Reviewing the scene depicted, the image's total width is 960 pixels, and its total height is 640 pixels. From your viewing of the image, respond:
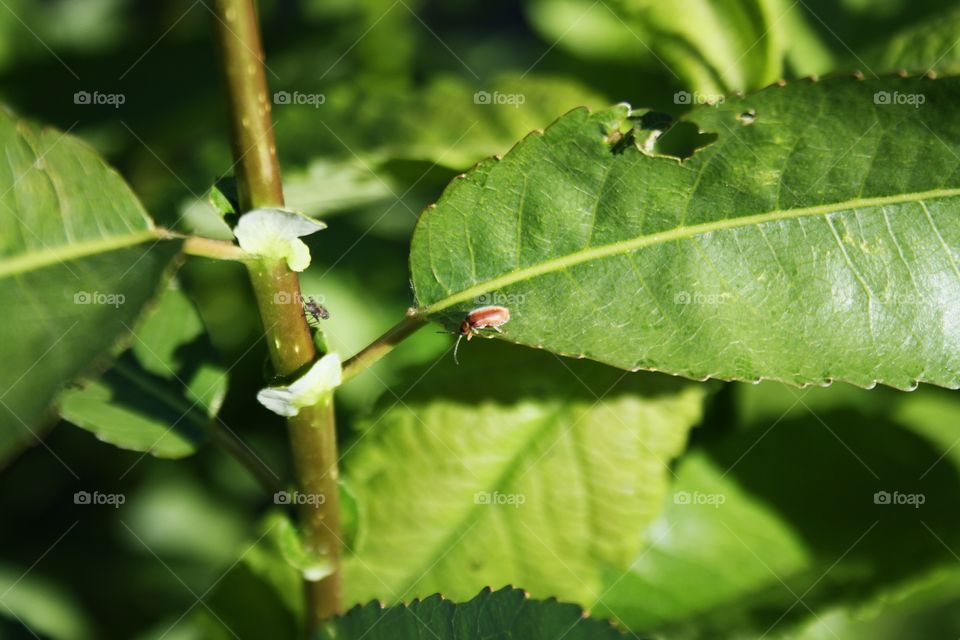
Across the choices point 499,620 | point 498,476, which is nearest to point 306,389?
point 499,620

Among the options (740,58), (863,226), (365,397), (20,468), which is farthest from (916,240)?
(20,468)

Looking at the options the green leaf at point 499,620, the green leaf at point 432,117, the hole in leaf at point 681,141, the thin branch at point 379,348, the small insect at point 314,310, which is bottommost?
the green leaf at point 499,620

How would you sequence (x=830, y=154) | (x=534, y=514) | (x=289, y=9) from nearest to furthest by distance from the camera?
(x=830, y=154), (x=534, y=514), (x=289, y=9)

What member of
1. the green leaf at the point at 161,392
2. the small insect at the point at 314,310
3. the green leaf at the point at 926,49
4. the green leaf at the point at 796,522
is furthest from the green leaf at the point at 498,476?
the green leaf at the point at 926,49

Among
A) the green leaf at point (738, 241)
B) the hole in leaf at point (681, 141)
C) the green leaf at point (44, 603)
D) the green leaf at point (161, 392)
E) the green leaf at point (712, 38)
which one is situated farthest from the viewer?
the green leaf at point (44, 603)

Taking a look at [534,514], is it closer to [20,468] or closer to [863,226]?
[863,226]

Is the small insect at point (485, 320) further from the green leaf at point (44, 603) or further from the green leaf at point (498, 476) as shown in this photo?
the green leaf at point (44, 603)

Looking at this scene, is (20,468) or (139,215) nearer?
(139,215)
